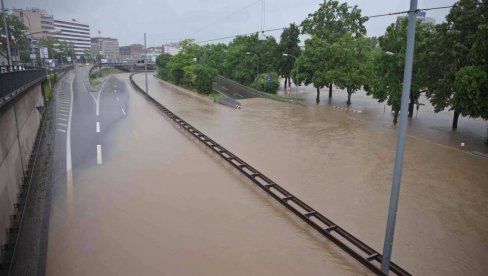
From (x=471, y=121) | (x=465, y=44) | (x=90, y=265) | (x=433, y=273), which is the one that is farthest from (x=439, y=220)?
(x=471, y=121)

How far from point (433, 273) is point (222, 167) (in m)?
11.4

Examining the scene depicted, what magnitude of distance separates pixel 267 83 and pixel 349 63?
716 inches

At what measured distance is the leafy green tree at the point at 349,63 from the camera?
42.3 metres

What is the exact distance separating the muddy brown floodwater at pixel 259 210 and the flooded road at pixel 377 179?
0.06 metres

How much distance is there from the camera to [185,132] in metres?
27.5

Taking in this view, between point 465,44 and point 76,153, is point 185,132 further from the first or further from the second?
point 465,44

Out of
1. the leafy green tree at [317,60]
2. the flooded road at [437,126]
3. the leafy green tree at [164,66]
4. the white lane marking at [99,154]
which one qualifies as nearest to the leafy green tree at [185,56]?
the leafy green tree at [164,66]

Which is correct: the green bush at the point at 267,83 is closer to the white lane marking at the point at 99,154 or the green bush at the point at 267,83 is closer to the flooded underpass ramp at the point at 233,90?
the flooded underpass ramp at the point at 233,90

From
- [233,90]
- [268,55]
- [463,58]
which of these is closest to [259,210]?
[463,58]

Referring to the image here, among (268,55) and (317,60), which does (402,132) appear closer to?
(317,60)

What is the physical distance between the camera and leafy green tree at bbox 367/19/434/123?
29.1 m

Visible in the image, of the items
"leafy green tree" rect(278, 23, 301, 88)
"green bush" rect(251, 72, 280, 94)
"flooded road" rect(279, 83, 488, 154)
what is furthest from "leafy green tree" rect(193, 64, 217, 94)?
"flooded road" rect(279, 83, 488, 154)

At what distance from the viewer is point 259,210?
44.5 ft

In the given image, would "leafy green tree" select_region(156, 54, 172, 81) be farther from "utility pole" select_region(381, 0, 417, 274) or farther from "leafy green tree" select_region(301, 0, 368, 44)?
"utility pole" select_region(381, 0, 417, 274)
